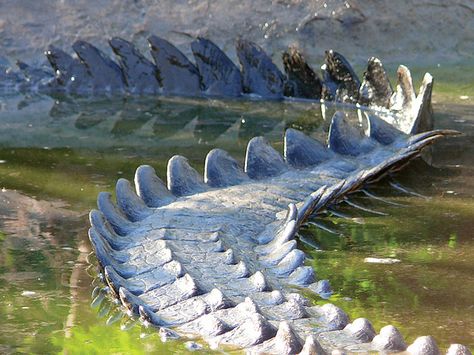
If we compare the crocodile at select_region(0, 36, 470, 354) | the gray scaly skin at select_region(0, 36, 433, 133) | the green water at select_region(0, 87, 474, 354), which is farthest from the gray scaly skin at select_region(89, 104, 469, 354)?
the gray scaly skin at select_region(0, 36, 433, 133)

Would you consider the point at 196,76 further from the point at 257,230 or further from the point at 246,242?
the point at 246,242

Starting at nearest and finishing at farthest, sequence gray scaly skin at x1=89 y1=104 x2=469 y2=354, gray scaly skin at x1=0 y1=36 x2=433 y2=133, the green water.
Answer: gray scaly skin at x1=89 y1=104 x2=469 y2=354 < the green water < gray scaly skin at x1=0 y1=36 x2=433 y2=133

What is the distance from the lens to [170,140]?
6184 millimetres

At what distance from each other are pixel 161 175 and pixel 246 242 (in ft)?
4.70

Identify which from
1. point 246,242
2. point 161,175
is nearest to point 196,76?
point 161,175

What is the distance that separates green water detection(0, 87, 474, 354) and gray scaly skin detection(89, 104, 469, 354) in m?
0.13

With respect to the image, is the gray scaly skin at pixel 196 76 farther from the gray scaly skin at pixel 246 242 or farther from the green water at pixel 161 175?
the gray scaly skin at pixel 246 242

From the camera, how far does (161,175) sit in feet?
17.2

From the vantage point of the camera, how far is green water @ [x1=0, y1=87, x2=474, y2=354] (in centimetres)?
332

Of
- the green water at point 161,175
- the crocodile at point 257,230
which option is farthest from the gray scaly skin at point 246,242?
the green water at point 161,175

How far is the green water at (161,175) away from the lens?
→ 3.32 meters

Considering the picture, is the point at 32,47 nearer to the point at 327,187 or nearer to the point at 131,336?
the point at 327,187

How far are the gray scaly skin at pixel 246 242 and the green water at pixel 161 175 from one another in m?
0.13

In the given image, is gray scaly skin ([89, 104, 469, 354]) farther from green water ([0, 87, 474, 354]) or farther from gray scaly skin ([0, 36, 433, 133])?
gray scaly skin ([0, 36, 433, 133])
